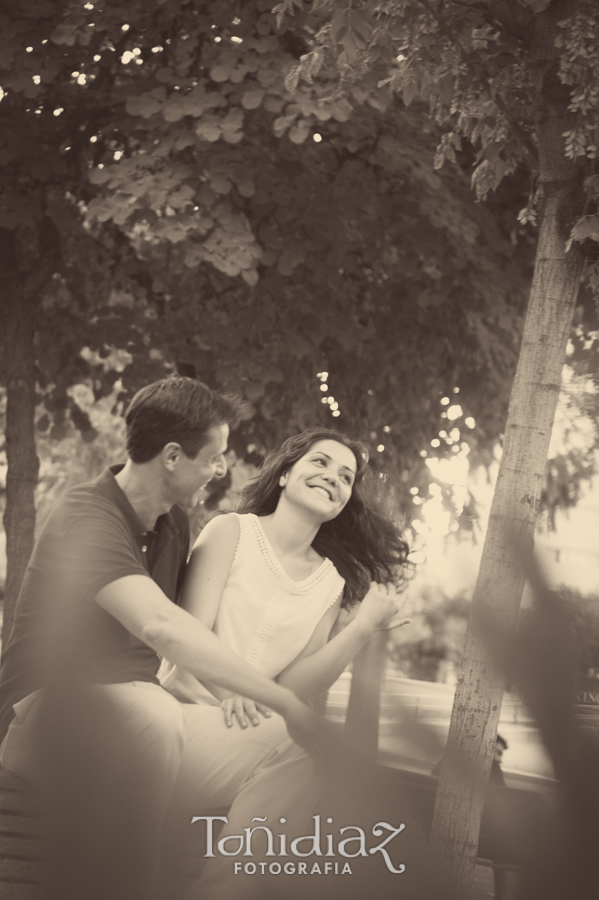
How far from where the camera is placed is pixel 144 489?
8.16 ft

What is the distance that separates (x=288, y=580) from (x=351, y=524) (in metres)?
0.36

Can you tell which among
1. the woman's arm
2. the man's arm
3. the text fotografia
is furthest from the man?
the woman's arm

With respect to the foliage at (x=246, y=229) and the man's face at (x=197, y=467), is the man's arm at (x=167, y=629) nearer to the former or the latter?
the man's face at (x=197, y=467)

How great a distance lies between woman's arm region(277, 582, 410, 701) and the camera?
8.05 feet

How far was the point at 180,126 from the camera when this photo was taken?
4.98 metres

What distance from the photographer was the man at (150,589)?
181cm

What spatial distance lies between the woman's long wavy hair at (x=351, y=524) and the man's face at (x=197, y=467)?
49 cm

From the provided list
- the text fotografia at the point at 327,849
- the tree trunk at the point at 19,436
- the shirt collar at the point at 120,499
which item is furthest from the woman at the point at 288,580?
the tree trunk at the point at 19,436

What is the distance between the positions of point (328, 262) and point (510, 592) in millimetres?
5142

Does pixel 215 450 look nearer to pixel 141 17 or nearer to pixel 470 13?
pixel 470 13

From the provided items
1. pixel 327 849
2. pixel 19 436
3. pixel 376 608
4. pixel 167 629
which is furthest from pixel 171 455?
pixel 19 436

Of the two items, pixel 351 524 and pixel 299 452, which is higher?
pixel 299 452

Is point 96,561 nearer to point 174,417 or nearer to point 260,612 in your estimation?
point 174,417

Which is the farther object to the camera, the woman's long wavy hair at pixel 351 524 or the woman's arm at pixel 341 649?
the woman's long wavy hair at pixel 351 524
